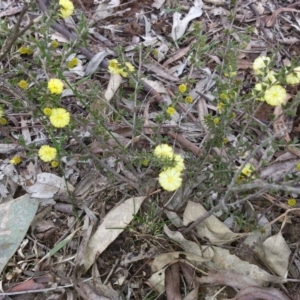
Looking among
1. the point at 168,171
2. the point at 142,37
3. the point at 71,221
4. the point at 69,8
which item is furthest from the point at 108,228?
the point at 142,37

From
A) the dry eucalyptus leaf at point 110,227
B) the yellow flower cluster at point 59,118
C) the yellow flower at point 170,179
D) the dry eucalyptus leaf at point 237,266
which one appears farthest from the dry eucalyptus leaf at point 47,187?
the dry eucalyptus leaf at point 237,266

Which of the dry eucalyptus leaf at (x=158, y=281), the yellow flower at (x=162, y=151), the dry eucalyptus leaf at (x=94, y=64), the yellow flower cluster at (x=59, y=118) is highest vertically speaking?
the yellow flower cluster at (x=59, y=118)

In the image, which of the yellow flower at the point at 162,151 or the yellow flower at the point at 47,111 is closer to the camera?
the yellow flower at the point at 47,111

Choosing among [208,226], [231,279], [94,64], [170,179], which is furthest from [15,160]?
[231,279]

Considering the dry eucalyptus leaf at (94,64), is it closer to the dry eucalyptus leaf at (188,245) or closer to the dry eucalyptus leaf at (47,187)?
the dry eucalyptus leaf at (47,187)

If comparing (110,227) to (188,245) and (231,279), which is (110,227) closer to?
(188,245)

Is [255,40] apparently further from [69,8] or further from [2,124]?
[2,124]
